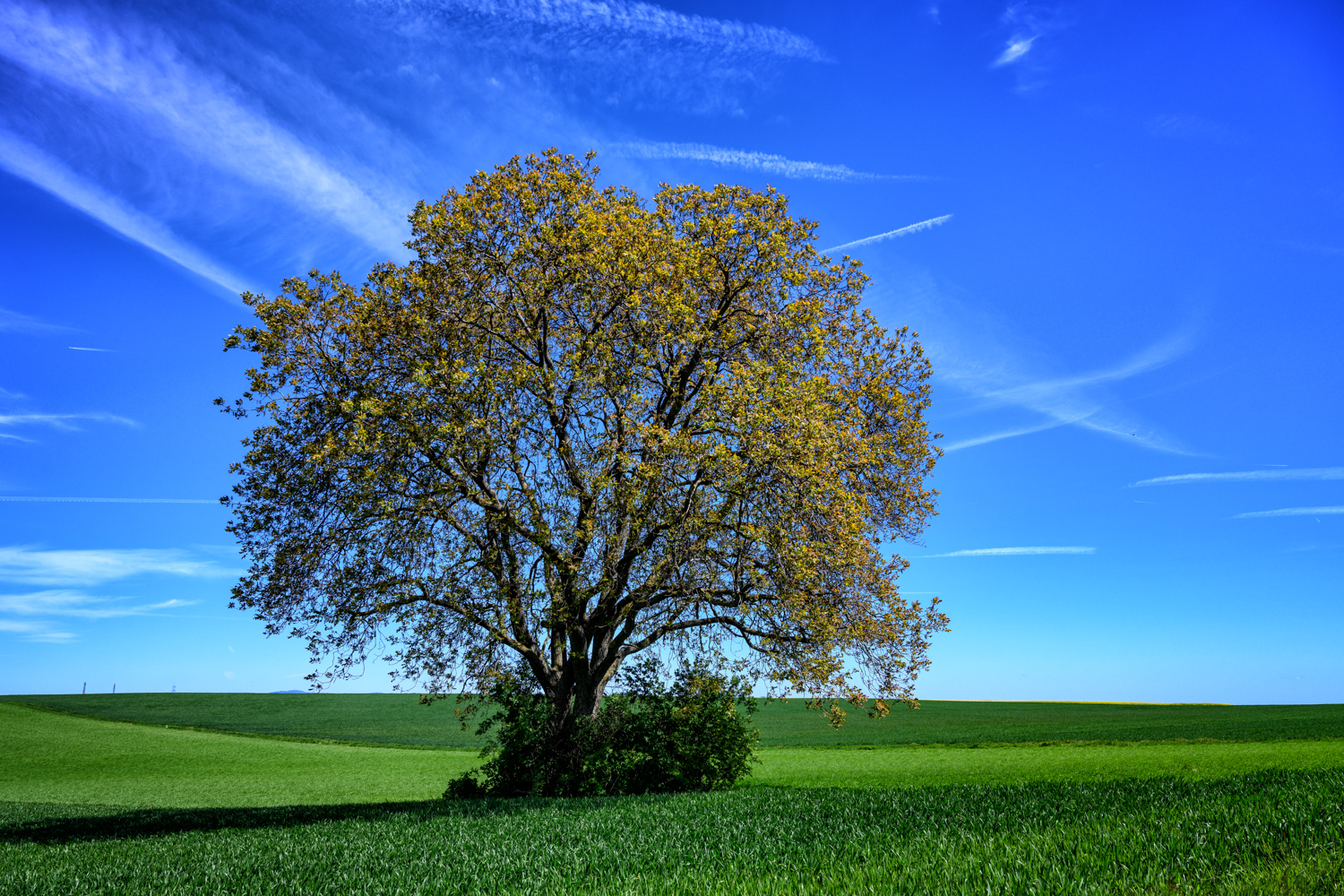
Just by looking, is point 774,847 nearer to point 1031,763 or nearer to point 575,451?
point 575,451

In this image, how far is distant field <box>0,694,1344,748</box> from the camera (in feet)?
149

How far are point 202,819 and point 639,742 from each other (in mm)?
11408

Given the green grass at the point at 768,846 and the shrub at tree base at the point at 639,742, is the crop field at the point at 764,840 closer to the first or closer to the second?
the green grass at the point at 768,846

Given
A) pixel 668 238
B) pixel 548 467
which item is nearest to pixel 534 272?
pixel 668 238

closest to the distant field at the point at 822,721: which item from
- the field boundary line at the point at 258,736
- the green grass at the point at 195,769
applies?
the field boundary line at the point at 258,736

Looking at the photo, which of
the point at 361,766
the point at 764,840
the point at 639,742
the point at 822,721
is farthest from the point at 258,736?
the point at 764,840

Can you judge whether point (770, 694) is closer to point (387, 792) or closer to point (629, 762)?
point (629, 762)

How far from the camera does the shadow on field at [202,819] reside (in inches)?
657

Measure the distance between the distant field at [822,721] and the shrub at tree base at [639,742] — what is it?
25.5m

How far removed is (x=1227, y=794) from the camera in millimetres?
12953

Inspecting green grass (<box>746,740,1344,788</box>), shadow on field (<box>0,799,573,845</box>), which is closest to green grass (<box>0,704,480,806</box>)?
shadow on field (<box>0,799,573,845</box>)

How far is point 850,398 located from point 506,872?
1415cm

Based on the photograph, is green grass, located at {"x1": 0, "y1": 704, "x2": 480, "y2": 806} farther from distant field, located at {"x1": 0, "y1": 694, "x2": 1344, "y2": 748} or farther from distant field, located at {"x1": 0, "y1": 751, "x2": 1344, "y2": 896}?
distant field, located at {"x1": 0, "y1": 751, "x2": 1344, "y2": 896}

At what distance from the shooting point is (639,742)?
22.0 meters
